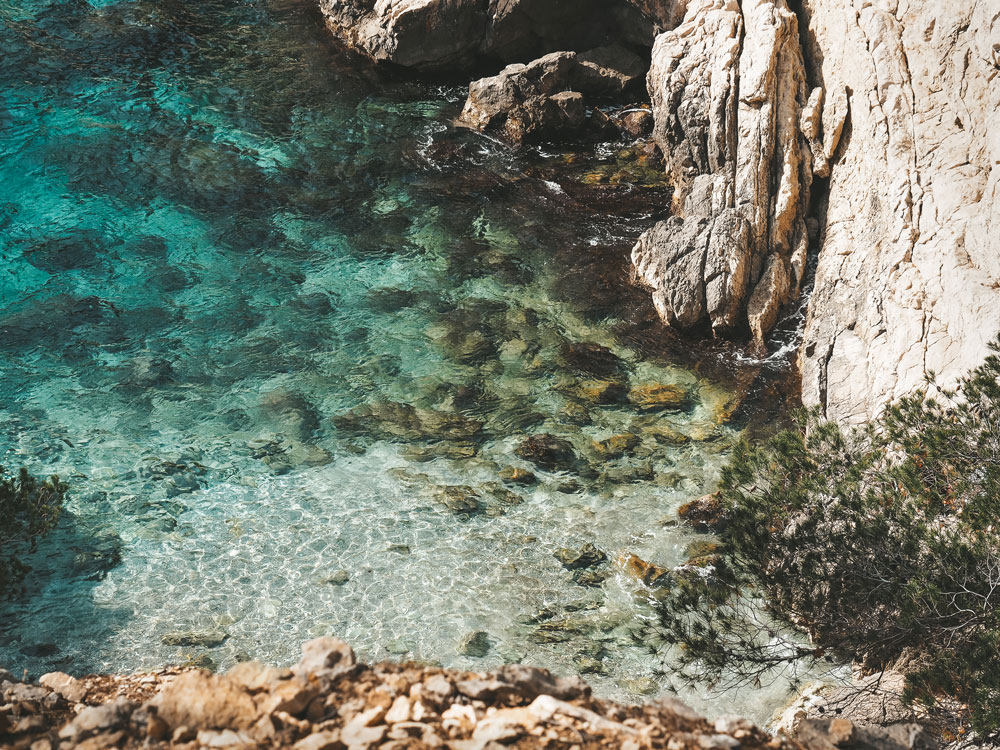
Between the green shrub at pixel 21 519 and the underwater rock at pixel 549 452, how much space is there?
26.7 ft

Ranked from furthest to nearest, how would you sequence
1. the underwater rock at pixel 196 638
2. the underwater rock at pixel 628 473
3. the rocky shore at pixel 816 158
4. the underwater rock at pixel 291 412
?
1. the underwater rock at pixel 291 412
2. the underwater rock at pixel 628 473
3. the rocky shore at pixel 816 158
4. the underwater rock at pixel 196 638

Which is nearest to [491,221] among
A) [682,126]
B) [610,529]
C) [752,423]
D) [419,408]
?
[682,126]

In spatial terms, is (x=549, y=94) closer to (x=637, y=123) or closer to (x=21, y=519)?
(x=637, y=123)

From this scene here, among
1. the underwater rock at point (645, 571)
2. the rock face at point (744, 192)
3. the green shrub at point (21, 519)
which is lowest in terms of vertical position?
the green shrub at point (21, 519)

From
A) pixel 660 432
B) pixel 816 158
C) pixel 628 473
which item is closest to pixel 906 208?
pixel 816 158

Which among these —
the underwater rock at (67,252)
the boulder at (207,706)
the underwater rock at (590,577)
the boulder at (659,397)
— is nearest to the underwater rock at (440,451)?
the underwater rock at (590,577)

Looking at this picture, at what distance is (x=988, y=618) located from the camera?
30.0ft

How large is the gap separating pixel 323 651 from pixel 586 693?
8.29 ft

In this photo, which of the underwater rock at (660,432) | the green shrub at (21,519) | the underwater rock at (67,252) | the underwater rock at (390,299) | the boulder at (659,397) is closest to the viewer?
the green shrub at (21,519)

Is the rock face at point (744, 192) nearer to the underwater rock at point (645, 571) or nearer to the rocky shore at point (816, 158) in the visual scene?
the rocky shore at point (816, 158)

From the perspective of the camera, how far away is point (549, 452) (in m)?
17.0

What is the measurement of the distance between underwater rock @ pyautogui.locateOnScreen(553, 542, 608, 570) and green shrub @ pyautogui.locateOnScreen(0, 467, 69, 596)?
801 centimetres

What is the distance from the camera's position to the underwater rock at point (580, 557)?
Result: 48.3 ft

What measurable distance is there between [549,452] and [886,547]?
7.95m
